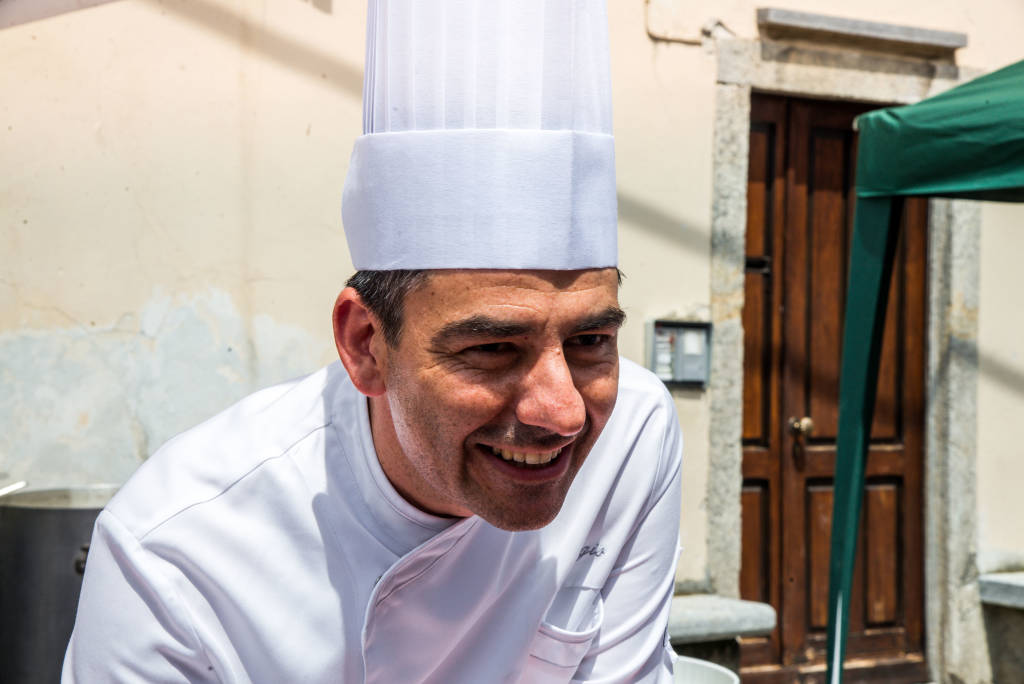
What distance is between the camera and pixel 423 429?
153cm

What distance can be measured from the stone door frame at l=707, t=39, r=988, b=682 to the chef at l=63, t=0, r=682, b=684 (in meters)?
3.37

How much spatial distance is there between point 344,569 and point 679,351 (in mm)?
3451

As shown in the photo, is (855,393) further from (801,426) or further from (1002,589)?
(1002,589)

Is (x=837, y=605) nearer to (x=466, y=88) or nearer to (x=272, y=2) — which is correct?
(x=466, y=88)

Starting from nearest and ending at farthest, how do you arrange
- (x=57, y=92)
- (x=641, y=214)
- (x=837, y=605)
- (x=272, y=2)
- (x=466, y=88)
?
(x=466, y=88)
(x=837, y=605)
(x=57, y=92)
(x=272, y=2)
(x=641, y=214)

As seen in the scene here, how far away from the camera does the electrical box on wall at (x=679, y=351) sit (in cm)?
500

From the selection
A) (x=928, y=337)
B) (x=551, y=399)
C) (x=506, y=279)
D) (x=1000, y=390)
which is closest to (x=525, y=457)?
(x=551, y=399)

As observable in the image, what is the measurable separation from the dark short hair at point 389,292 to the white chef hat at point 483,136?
2cm

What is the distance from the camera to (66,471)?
13.4ft

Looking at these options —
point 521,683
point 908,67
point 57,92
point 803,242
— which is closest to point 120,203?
point 57,92

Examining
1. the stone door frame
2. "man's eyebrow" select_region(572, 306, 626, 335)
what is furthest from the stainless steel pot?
the stone door frame

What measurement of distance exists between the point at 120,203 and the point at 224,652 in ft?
9.56

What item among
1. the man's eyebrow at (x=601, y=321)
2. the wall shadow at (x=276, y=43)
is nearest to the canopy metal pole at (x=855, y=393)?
the wall shadow at (x=276, y=43)

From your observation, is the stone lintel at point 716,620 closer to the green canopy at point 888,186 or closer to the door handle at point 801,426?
the green canopy at point 888,186
